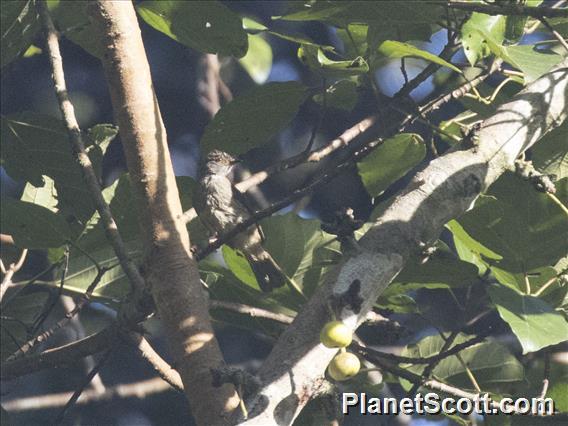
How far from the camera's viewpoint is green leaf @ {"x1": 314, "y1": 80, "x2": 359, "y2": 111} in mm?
2121

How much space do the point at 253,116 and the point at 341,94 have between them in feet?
0.82

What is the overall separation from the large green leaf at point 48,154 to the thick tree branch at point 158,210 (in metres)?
0.56

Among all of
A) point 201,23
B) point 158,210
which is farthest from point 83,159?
point 201,23

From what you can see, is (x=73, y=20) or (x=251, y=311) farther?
(x=73, y=20)

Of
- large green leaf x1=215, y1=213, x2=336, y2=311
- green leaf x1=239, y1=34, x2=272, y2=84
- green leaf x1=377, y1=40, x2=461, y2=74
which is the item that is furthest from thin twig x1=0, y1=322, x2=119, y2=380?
green leaf x1=239, y1=34, x2=272, y2=84

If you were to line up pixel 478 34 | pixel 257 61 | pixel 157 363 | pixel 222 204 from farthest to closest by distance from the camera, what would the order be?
pixel 222 204, pixel 257 61, pixel 157 363, pixel 478 34

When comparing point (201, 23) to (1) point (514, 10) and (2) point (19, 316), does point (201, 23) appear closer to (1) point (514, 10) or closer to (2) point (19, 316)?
(1) point (514, 10)

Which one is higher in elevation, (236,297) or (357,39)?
(357,39)

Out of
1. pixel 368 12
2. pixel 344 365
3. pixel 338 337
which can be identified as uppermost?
pixel 368 12

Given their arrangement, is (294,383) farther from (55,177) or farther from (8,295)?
(8,295)

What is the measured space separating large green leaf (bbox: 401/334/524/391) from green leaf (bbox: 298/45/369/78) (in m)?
0.68

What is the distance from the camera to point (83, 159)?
5.78 feet

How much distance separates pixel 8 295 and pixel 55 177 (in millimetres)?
478

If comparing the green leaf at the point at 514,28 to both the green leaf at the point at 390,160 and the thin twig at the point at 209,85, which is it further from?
the thin twig at the point at 209,85
